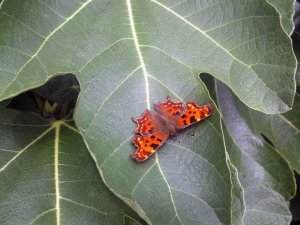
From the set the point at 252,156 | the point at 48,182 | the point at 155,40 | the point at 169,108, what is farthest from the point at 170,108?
the point at 252,156

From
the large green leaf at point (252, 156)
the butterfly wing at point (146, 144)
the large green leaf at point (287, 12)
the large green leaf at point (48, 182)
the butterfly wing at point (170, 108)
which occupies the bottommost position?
the large green leaf at point (252, 156)

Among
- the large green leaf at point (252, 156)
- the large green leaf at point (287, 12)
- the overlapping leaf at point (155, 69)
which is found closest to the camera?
the overlapping leaf at point (155, 69)

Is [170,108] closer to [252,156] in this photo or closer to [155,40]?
[155,40]

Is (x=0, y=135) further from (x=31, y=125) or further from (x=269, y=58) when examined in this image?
(x=269, y=58)

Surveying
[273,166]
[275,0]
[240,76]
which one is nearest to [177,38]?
[240,76]

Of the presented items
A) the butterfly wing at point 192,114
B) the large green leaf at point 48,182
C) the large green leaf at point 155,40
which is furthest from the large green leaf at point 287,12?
the large green leaf at point 48,182

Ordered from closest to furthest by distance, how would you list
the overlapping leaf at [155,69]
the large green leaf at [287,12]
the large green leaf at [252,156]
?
the overlapping leaf at [155,69] → the large green leaf at [287,12] → the large green leaf at [252,156]

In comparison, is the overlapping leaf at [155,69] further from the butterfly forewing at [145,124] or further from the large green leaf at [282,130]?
the large green leaf at [282,130]
